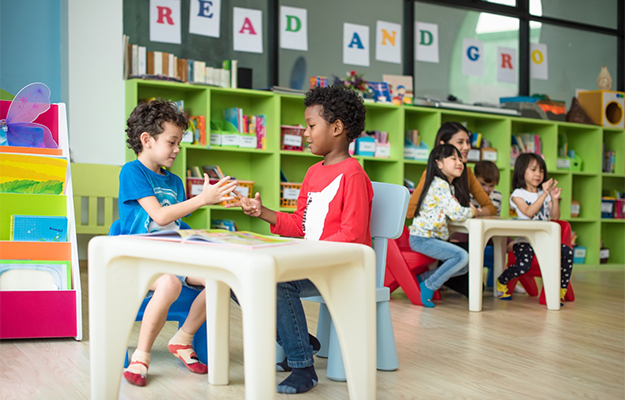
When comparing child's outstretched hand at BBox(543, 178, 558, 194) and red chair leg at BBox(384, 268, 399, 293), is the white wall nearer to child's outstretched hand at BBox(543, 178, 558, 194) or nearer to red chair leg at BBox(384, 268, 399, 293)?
red chair leg at BBox(384, 268, 399, 293)

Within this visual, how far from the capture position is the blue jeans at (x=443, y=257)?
10.8ft

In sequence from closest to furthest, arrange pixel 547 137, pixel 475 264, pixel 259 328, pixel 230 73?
pixel 259 328 < pixel 475 264 < pixel 230 73 < pixel 547 137

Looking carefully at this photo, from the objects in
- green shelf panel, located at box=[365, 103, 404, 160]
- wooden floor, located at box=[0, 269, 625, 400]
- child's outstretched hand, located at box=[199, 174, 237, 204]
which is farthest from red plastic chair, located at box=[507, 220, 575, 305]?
child's outstretched hand, located at box=[199, 174, 237, 204]

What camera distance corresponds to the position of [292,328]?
176 cm

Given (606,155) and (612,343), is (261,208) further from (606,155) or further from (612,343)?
(606,155)

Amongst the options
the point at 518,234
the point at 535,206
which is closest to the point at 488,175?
the point at 535,206

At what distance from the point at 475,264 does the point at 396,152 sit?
1.99 metres

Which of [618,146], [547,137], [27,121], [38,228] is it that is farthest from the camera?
[618,146]

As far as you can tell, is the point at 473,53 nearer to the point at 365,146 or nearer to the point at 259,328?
the point at 365,146

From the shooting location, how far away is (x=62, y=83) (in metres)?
4.48

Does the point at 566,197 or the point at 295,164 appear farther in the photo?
the point at 566,197

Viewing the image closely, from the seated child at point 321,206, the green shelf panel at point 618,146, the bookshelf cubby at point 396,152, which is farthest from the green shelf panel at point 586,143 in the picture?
the seated child at point 321,206

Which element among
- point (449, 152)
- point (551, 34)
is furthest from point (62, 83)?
point (551, 34)

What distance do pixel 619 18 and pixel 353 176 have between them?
5.83m
